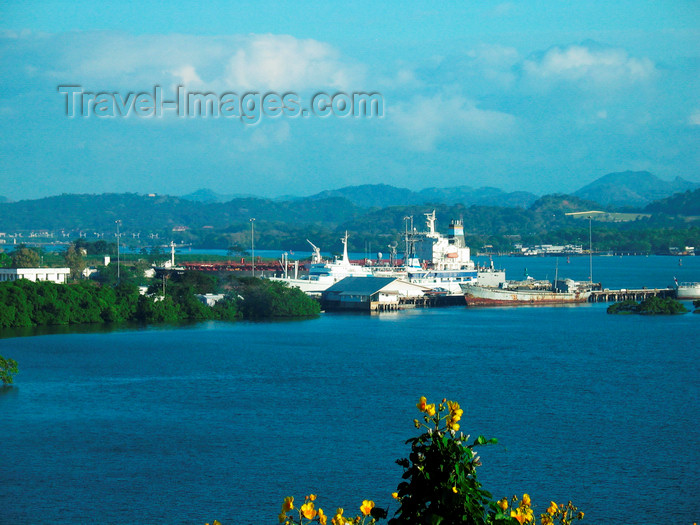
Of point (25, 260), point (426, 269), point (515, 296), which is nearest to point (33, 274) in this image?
point (25, 260)

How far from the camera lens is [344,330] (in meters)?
37.1

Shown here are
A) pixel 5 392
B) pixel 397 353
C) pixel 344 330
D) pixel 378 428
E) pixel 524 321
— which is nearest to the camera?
pixel 378 428

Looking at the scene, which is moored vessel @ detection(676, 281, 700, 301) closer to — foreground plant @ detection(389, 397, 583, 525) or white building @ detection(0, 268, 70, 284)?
white building @ detection(0, 268, 70, 284)

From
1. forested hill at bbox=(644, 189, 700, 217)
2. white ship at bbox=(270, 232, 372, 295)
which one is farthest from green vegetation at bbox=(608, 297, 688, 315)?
forested hill at bbox=(644, 189, 700, 217)

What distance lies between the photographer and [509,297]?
165 ft

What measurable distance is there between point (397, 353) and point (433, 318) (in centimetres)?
1270

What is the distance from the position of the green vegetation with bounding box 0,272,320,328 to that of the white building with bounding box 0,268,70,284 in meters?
5.54

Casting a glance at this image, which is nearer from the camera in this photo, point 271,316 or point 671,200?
point 271,316

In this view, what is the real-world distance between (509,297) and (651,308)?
848cm

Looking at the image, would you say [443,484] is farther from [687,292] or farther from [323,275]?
[687,292]

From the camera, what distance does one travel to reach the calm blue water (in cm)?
1440

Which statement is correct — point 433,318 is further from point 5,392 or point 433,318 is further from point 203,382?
point 5,392

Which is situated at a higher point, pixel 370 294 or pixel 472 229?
pixel 472 229

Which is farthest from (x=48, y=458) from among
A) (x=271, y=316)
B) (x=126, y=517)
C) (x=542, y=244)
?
(x=542, y=244)
